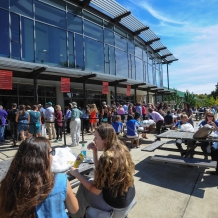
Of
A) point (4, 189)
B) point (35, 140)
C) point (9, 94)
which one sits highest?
point (9, 94)

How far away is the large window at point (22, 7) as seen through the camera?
1013 cm

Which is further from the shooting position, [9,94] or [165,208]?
[9,94]

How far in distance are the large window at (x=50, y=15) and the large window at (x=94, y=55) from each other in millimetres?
2267

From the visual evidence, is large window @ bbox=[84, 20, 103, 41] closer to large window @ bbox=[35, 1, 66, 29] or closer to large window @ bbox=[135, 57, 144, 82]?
large window @ bbox=[35, 1, 66, 29]

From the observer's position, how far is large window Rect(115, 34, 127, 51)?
696 inches

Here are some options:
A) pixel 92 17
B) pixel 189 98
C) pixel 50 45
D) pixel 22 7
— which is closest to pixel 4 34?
pixel 22 7

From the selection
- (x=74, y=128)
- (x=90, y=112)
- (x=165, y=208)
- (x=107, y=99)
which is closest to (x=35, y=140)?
(x=165, y=208)

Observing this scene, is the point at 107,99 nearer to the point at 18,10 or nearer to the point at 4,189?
the point at 18,10

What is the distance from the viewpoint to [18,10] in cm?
1038

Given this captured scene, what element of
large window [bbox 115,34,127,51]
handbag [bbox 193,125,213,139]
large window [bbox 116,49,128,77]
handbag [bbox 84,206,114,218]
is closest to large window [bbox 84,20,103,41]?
large window [bbox 115,34,127,51]

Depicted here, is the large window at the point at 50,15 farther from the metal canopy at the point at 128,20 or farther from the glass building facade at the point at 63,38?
the metal canopy at the point at 128,20

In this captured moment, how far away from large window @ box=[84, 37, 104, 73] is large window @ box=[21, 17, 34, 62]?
174 inches

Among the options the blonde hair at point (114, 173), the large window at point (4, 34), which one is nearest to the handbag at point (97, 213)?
the blonde hair at point (114, 173)

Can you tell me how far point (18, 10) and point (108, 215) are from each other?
11793mm
